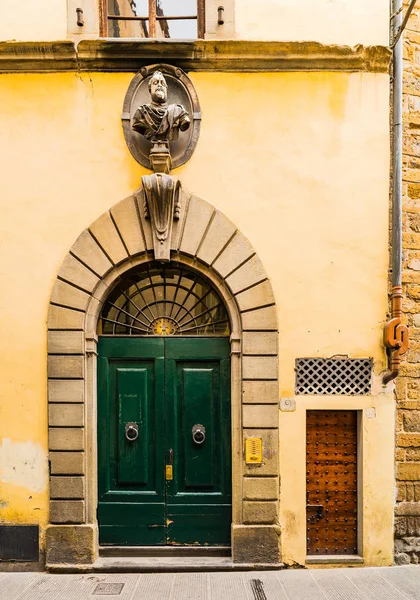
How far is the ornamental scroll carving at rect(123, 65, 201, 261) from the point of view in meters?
5.75

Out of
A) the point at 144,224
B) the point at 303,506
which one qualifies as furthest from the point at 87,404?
the point at 303,506

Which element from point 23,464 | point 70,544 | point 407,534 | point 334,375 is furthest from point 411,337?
point 23,464

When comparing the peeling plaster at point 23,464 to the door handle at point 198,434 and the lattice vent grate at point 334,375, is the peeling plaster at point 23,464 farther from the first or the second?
the lattice vent grate at point 334,375

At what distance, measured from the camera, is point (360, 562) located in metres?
5.79

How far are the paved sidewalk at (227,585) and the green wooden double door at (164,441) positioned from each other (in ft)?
1.78

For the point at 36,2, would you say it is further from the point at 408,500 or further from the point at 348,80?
the point at 408,500

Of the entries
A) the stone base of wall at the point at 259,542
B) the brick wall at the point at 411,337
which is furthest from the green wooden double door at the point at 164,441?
the brick wall at the point at 411,337

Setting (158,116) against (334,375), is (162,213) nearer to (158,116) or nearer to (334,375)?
(158,116)

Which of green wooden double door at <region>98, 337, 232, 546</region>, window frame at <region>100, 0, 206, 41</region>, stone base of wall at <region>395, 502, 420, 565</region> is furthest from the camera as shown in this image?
window frame at <region>100, 0, 206, 41</region>

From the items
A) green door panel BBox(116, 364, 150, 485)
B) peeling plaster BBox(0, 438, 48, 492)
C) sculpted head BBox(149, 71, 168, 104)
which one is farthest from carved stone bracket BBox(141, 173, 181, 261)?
peeling plaster BBox(0, 438, 48, 492)

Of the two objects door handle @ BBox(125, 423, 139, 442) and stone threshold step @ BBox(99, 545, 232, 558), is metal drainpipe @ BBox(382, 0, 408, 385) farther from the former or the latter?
door handle @ BBox(125, 423, 139, 442)

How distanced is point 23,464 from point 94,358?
1570mm

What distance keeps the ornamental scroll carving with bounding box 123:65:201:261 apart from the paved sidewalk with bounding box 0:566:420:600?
3.84m

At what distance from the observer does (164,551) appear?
5.91 m
